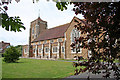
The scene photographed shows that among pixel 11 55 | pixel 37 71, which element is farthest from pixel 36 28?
pixel 37 71

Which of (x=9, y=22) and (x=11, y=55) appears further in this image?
(x=11, y=55)

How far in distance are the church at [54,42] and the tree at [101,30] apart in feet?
56.8

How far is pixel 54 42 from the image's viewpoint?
1187 inches

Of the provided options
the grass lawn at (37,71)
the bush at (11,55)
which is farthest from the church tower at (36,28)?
the grass lawn at (37,71)

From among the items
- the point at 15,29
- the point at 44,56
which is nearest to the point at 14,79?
the point at 15,29

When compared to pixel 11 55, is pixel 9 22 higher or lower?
higher

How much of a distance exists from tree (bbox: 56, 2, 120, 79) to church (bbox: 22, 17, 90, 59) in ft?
56.8

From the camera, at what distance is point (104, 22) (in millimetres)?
1848

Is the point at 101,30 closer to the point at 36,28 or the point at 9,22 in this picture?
the point at 9,22

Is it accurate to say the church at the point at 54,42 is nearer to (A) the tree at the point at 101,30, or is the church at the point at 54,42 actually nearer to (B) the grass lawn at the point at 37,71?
(B) the grass lawn at the point at 37,71

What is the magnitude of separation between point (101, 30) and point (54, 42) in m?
28.3

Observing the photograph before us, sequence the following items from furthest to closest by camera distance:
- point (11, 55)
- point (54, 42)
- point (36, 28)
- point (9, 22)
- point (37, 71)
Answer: point (36, 28)
point (54, 42)
point (11, 55)
point (37, 71)
point (9, 22)

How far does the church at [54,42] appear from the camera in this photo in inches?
992

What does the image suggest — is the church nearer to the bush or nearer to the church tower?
the church tower
